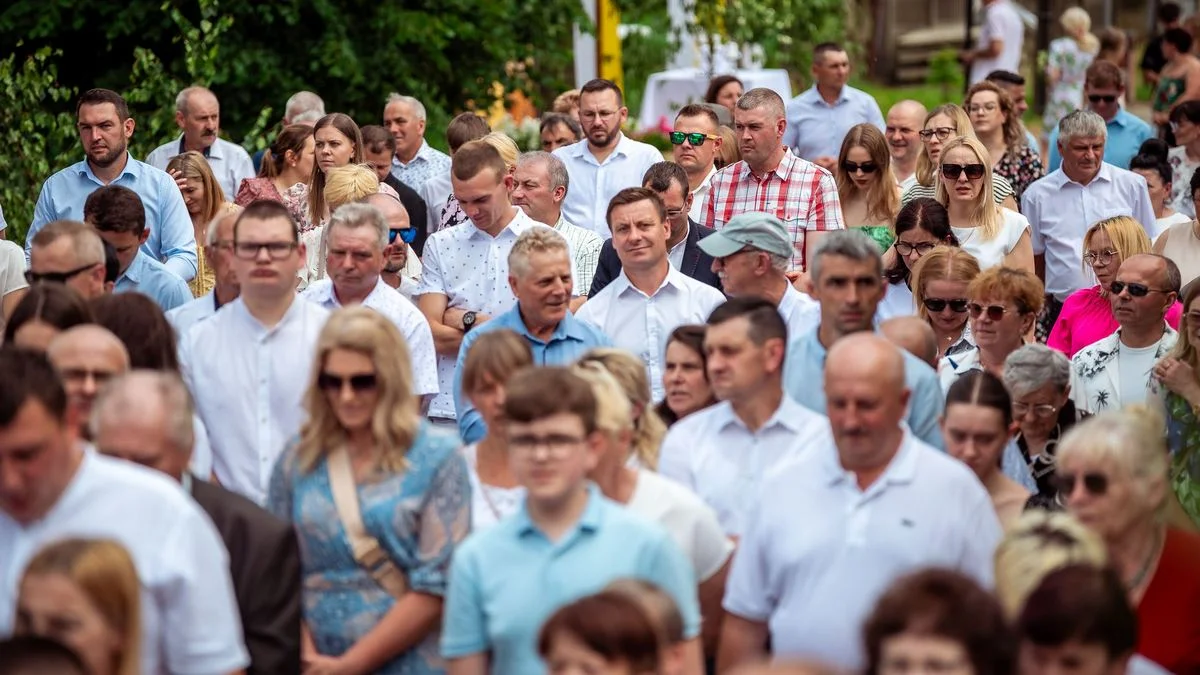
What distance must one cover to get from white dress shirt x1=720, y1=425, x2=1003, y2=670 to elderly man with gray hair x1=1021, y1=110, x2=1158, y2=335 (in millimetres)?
6172

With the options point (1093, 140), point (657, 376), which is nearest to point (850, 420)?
point (657, 376)

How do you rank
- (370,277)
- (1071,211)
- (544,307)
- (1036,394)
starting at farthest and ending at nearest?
(1071,211) < (370,277) < (544,307) < (1036,394)

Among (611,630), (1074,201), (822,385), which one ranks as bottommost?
(611,630)

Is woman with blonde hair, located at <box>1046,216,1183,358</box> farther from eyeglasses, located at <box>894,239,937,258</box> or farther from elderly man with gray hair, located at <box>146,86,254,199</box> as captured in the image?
elderly man with gray hair, located at <box>146,86,254,199</box>

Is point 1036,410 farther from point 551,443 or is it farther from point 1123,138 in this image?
point 1123,138

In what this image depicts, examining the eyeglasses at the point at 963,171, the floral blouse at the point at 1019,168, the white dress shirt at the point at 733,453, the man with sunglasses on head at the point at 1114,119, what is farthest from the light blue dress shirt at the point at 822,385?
the man with sunglasses on head at the point at 1114,119

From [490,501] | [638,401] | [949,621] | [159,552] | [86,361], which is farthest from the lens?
[638,401]

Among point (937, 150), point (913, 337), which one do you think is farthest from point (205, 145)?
point (913, 337)

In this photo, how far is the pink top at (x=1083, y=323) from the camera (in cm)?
927

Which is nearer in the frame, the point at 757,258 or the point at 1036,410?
the point at 1036,410

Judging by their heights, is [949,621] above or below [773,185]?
below

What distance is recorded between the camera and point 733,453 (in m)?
6.26

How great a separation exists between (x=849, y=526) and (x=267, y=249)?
256 cm

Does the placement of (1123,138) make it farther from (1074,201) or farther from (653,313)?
(653,313)
